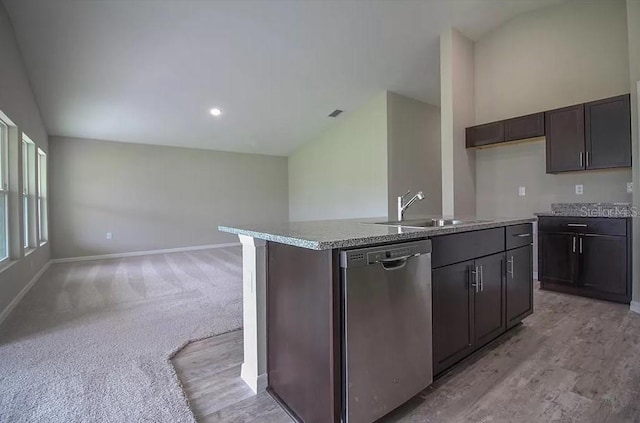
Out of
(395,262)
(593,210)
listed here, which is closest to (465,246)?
(395,262)

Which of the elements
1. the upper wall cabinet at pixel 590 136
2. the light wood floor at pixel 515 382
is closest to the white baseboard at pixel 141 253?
the light wood floor at pixel 515 382

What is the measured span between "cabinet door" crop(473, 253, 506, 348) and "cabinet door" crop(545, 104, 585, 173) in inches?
82.6

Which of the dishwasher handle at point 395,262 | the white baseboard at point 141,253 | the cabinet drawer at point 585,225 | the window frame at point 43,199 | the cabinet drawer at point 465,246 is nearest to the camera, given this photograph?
the dishwasher handle at point 395,262

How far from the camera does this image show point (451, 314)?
1731 millimetres

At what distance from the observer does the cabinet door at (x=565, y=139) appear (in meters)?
3.30

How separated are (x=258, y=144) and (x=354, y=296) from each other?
6.25 meters

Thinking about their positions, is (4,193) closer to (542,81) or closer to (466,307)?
(466,307)

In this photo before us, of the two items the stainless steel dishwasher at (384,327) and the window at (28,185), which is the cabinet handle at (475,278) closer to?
the stainless steel dishwasher at (384,327)

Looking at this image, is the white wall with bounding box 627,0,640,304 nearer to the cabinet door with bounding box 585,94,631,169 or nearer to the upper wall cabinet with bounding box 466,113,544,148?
the cabinet door with bounding box 585,94,631,169

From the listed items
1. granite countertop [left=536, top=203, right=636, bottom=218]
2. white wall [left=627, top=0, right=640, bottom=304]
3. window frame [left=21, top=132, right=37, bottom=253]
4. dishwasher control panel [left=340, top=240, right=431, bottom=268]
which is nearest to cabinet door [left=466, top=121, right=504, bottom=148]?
granite countertop [left=536, top=203, right=636, bottom=218]

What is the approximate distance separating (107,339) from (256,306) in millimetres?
1498

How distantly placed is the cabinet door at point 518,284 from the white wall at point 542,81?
5.90 ft

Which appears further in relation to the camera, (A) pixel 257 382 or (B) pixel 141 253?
(B) pixel 141 253

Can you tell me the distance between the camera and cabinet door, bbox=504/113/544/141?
359cm
